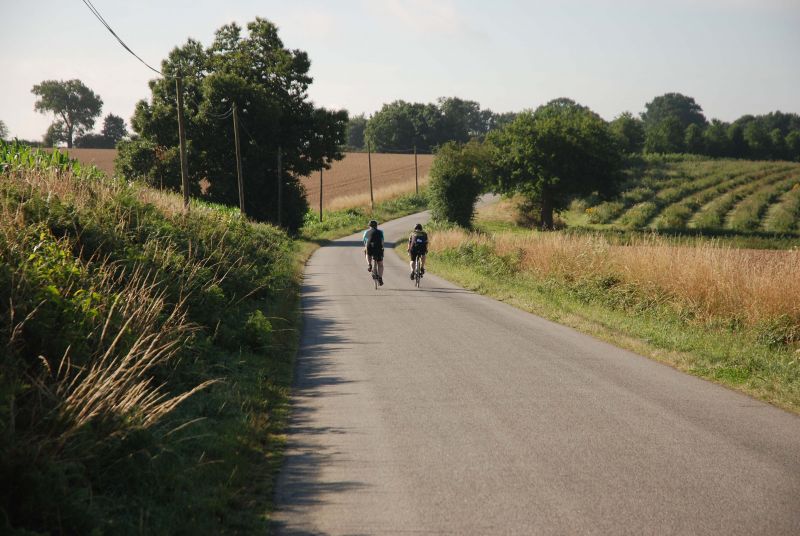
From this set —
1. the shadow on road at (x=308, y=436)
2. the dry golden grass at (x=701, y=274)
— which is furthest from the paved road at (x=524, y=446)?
the dry golden grass at (x=701, y=274)

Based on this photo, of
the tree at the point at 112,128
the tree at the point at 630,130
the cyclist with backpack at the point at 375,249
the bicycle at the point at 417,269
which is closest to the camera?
the cyclist with backpack at the point at 375,249

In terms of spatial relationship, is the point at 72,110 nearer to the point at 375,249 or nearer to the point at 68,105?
the point at 68,105

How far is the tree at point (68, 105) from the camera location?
126m

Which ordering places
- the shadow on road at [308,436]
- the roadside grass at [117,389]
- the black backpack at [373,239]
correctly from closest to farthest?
the roadside grass at [117,389] < the shadow on road at [308,436] < the black backpack at [373,239]

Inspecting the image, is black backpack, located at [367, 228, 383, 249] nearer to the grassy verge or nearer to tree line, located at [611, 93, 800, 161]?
the grassy verge

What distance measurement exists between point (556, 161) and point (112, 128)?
102m

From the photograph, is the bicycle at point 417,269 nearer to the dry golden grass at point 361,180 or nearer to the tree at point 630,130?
the dry golden grass at point 361,180

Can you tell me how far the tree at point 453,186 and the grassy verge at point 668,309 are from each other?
30.6m

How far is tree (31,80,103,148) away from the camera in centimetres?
12575

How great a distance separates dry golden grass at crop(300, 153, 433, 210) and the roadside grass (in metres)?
64.4

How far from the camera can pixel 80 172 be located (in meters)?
15.8

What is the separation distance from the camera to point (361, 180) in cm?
10112

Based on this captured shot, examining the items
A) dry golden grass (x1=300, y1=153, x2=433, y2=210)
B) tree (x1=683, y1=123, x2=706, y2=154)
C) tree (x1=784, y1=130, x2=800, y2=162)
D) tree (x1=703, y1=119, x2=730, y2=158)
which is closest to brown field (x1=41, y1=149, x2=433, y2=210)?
dry golden grass (x1=300, y1=153, x2=433, y2=210)

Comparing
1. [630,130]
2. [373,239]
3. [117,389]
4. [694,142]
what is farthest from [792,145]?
[117,389]
